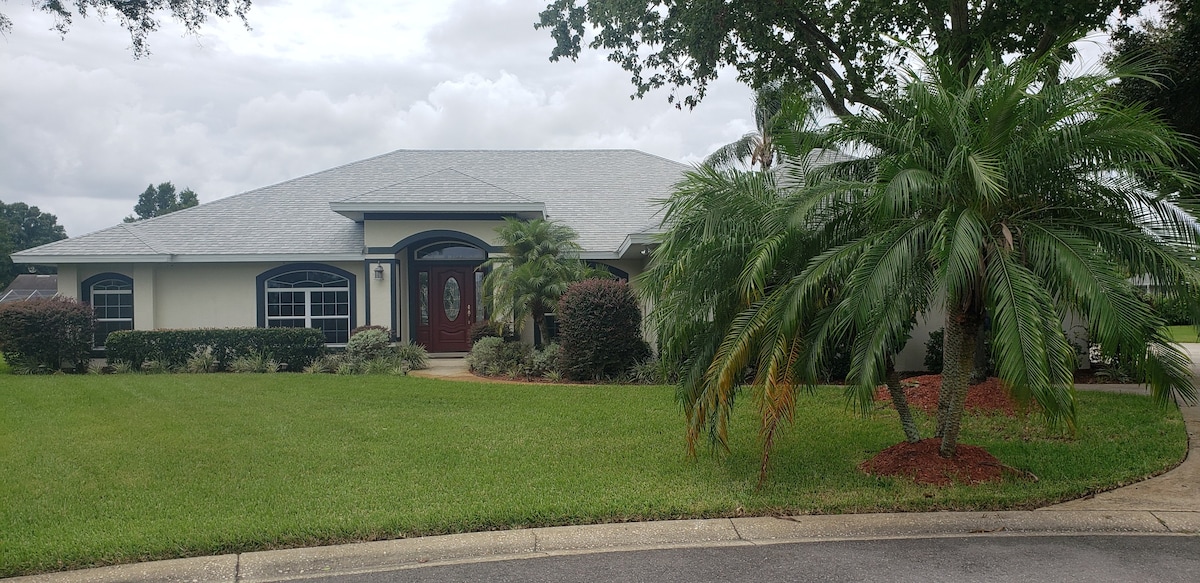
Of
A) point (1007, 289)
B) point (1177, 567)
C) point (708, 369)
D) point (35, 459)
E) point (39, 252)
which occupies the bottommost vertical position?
point (1177, 567)

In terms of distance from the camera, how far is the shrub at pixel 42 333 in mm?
16906

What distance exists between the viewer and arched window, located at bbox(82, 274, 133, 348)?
19281 millimetres

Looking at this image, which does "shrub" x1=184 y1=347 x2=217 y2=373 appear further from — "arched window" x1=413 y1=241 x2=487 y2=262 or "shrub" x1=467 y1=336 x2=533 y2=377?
"shrub" x1=467 y1=336 x2=533 y2=377

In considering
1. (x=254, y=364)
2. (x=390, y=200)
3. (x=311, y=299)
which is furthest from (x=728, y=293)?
(x=311, y=299)

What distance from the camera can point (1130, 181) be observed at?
273 inches

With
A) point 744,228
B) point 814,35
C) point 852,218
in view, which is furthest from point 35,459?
point 814,35

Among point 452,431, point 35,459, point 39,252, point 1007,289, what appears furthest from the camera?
point 39,252

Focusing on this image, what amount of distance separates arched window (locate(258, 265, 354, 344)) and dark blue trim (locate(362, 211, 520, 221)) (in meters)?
1.74

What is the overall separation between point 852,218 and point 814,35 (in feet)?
23.2

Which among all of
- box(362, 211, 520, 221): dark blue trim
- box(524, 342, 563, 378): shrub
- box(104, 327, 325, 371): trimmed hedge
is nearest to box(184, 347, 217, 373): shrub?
box(104, 327, 325, 371): trimmed hedge

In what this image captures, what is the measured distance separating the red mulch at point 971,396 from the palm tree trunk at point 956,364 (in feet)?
10.3

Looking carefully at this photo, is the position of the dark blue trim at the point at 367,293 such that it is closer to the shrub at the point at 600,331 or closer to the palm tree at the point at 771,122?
the shrub at the point at 600,331

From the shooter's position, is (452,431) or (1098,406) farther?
(1098,406)

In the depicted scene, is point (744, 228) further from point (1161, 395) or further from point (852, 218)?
point (1161, 395)
